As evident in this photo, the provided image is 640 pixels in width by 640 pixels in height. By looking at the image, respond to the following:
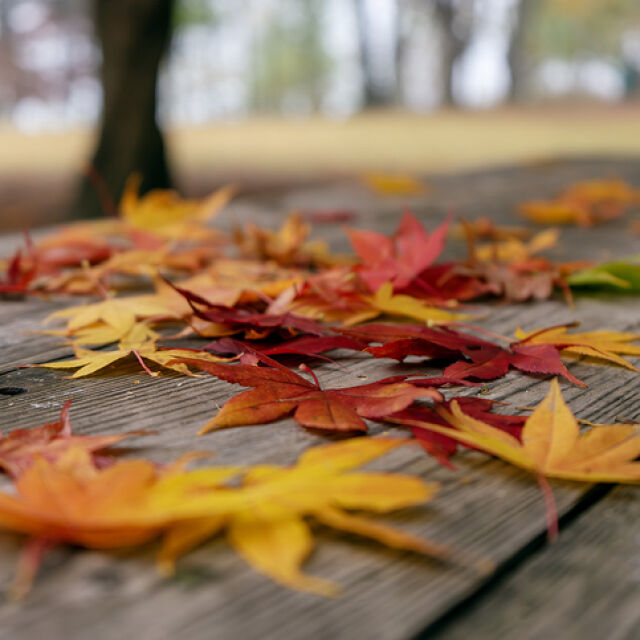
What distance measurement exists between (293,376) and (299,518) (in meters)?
0.20

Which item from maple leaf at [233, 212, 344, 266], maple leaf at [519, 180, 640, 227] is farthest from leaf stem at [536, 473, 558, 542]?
maple leaf at [519, 180, 640, 227]

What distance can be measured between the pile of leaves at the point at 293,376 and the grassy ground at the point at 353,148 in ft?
13.4

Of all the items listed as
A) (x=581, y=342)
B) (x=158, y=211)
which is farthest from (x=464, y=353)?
(x=158, y=211)

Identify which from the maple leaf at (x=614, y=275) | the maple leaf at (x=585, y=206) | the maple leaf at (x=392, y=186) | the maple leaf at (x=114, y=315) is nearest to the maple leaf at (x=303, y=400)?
the maple leaf at (x=114, y=315)

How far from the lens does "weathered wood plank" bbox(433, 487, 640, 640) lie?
0.34 m

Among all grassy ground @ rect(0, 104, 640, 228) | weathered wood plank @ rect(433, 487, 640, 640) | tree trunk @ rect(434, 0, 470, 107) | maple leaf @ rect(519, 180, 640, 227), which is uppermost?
tree trunk @ rect(434, 0, 470, 107)

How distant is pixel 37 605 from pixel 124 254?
791mm

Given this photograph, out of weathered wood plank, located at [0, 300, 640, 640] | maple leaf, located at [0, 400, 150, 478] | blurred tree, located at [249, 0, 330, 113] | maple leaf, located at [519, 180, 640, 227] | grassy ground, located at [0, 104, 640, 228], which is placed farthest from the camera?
blurred tree, located at [249, 0, 330, 113]

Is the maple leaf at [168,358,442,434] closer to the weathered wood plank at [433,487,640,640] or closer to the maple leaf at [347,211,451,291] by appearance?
the weathered wood plank at [433,487,640,640]

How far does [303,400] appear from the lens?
0.56 metres

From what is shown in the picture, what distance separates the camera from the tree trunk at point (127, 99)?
3.23m

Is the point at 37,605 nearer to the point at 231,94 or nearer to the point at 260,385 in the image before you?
the point at 260,385

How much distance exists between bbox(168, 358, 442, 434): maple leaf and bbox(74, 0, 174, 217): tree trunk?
2822 millimetres

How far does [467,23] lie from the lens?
16219 millimetres
